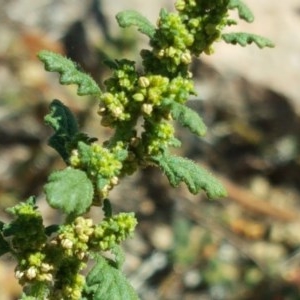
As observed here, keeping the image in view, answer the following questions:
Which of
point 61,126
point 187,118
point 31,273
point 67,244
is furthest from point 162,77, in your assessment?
point 31,273

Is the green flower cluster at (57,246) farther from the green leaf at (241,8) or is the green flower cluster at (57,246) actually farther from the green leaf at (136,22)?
the green leaf at (241,8)

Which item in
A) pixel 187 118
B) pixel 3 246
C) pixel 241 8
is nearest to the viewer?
pixel 187 118

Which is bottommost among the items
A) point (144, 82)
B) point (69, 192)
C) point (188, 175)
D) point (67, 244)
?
point (67, 244)

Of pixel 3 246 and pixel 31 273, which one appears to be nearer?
pixel 31 273

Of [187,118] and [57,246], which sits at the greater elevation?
[187,118]

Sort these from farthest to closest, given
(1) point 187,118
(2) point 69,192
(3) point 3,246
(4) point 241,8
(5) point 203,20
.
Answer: (3) point 3,246, (4) point 241,8, (5) point 203,20, (1) point 187,118, (2) point 69,192

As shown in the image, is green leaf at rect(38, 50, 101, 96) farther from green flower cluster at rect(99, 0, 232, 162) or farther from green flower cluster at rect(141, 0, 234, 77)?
green flower cluster at rect(141, 0, 234, 77)

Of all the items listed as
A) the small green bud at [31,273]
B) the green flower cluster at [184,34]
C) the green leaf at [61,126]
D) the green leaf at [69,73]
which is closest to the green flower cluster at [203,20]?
the green flower cluster at [184,34]

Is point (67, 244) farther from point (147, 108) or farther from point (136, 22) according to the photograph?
point (136, 22)
